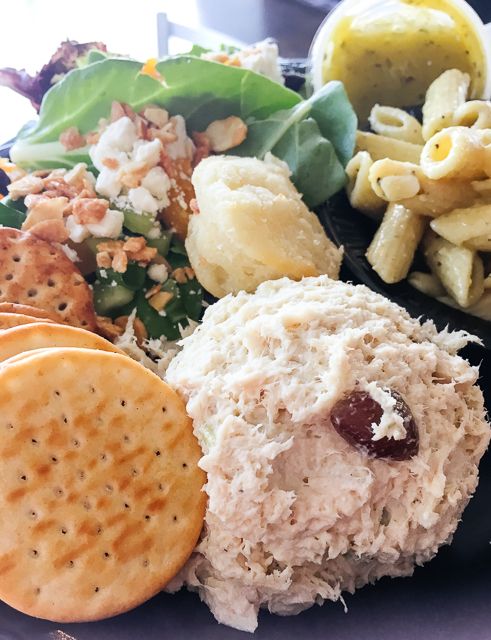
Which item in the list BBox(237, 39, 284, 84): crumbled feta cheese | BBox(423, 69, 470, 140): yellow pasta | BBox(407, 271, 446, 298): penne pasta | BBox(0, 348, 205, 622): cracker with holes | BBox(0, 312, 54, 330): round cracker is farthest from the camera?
BBox(237, 39, 284, 84): crumbled feta cheese

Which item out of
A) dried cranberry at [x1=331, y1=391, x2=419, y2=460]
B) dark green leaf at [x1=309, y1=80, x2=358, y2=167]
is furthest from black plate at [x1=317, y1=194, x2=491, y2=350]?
dried cranberry at [x1=331, y1=391, x2=419, y2=460]

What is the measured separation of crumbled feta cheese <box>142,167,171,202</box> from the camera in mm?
1300

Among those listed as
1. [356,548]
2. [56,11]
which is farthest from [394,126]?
[56,11]

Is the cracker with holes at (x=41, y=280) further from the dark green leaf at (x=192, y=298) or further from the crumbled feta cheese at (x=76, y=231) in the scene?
the dark green leaf at (x=192, y=298)

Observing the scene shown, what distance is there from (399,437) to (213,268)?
1.73 feet

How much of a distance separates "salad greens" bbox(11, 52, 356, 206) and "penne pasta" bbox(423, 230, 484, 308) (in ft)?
0.94

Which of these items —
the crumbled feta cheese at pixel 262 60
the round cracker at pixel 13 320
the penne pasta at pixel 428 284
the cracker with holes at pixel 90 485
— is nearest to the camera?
the cracker with holes at pixel 90 485

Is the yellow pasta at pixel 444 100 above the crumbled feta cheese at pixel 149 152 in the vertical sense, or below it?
above

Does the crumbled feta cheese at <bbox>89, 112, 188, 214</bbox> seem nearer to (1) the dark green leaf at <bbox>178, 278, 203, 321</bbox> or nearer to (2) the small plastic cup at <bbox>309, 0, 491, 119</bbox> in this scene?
(1) the dark green leaf at <bbox>178, 278, 203, 321</bbox>

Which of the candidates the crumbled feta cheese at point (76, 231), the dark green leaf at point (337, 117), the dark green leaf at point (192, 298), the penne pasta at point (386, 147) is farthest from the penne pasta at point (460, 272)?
the crumbled feta cheese at point (76, 231)

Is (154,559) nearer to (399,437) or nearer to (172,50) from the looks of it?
(399,437)

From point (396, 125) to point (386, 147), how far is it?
0.39 ft

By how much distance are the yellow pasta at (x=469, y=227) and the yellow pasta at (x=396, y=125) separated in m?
0.29

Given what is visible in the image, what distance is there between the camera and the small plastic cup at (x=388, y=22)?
5.35ft
